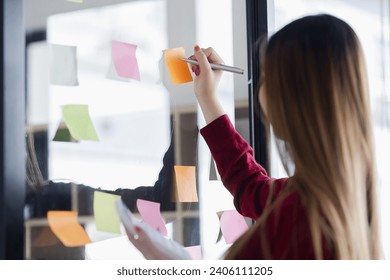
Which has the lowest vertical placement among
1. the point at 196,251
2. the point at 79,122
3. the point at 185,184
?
the point at 196,251

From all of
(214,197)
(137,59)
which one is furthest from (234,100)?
(137,59)

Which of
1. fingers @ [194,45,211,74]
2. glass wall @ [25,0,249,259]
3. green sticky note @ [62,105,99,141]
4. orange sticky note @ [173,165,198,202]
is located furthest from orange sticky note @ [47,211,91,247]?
fingers @ [194,45,211,74]

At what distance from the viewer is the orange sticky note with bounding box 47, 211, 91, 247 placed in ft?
2.89

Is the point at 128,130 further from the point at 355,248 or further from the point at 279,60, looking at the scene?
the point at 355,248

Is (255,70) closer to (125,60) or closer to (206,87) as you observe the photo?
(206,87)

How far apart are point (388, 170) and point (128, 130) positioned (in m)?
1.16

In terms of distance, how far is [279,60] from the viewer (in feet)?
2.82

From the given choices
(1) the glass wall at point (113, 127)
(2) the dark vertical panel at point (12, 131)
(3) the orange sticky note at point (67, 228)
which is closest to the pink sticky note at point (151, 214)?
(1) the glass wall at point (113, 127)

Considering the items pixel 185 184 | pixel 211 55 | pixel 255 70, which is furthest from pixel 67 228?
pixel 255 70

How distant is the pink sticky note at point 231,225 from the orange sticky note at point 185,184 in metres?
0.10

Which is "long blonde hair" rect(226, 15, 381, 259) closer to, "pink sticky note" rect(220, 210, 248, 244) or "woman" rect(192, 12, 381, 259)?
"woman" rect(192, 12, 381, 259)

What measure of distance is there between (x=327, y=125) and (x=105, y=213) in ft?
1.12

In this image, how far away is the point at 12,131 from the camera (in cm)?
82

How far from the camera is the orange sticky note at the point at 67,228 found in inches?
34.7
